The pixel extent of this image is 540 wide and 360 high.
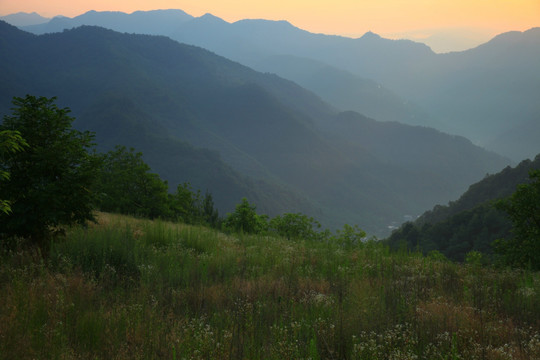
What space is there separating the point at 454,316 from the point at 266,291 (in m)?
2.80

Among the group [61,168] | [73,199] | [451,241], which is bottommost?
[451,241]

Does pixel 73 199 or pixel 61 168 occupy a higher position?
pixel 61 168

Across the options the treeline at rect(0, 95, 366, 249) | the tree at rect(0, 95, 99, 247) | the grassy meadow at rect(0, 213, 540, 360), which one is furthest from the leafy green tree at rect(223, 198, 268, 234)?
the tree at rect(0, 95, 99, 247)

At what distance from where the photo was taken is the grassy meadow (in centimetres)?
400

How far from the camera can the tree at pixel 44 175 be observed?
23.3ft

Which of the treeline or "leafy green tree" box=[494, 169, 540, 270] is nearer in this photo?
the treeline

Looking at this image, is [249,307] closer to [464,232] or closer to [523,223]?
[523,223]

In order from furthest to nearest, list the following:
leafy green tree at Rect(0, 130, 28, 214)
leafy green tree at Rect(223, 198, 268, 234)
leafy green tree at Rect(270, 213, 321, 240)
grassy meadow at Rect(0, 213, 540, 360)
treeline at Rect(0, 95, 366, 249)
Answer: leafy green tree at Rect(270, 213, 321, 240) → leafy green tree at Rect(223, 198, 268, 234) → treeline at Rect(0, 95, 366, 249) → leafy green tree at Rect(0, 130, 28, 214) → grassy meadow at Rect(0, 213, 540, 360)

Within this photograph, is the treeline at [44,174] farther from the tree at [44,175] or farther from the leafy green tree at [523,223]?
the leafy green tree at [523,223]

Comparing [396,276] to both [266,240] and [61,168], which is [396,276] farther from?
[61,168]

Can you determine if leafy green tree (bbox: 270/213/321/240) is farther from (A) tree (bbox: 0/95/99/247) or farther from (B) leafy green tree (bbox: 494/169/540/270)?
(A) tree (bbox: 0/95/99/247)

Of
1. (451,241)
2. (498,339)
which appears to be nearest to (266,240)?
(498,339)

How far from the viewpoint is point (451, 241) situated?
5862 cm

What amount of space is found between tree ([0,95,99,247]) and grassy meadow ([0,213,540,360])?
0.62 metres
